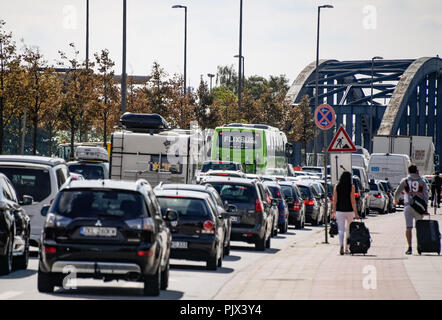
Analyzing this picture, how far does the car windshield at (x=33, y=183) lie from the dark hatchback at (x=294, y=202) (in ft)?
54.7

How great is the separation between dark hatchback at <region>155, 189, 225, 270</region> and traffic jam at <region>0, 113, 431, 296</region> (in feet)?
0.05

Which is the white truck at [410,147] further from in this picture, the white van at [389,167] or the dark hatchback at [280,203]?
the dark hatchback at [280,203]

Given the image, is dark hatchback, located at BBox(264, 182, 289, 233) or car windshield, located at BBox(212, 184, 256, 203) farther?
dark hatchback, located at BBox(264, 182, 289, 233)

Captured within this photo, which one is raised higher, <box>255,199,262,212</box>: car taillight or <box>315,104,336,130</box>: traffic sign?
<box>315,104,336,130</box>: traffic sign

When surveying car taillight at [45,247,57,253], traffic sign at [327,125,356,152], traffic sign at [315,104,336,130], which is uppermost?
traffic sign at [315,104,336,130]

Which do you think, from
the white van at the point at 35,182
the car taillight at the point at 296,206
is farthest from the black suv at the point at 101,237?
the car taillight at the point at 296,206

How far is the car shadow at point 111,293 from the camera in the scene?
46.5ft

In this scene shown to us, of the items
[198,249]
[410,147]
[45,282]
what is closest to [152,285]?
[45,282]

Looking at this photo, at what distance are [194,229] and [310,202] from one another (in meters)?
22.1

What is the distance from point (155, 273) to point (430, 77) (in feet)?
379

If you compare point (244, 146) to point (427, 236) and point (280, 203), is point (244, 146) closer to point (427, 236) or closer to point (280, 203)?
point (280, 203)

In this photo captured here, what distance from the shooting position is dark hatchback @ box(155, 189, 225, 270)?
19266 millimetres

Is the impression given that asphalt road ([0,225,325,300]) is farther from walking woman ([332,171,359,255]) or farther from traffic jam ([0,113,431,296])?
walking woman ([332,171,359,255])

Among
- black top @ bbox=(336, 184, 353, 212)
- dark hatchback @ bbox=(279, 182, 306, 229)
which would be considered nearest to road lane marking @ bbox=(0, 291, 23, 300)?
black top @ bbox=(336, 184, 353, 212)
